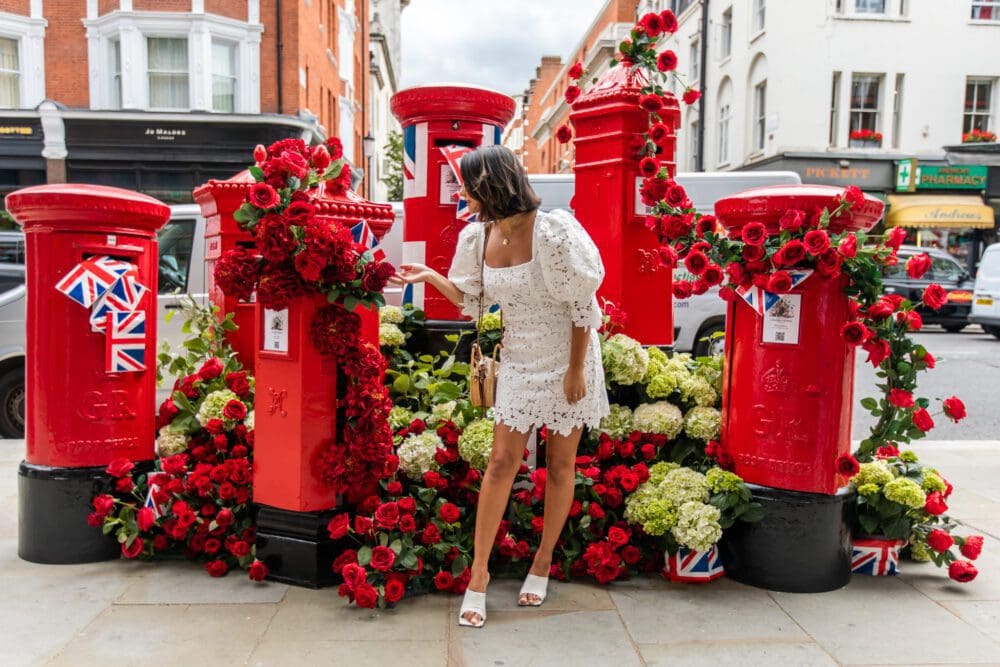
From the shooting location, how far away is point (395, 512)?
3318mm

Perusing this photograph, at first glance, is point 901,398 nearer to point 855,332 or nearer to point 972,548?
point 855,332

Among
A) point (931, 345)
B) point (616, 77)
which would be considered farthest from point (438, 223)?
point (931, 345)

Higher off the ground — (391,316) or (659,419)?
(391,316)

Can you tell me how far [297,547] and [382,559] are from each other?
49 cm

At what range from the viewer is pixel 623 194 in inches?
172

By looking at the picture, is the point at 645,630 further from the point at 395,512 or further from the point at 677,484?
the point at 395,512

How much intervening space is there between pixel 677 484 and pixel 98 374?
9.10 ft

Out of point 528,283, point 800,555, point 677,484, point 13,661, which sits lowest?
point 13,661

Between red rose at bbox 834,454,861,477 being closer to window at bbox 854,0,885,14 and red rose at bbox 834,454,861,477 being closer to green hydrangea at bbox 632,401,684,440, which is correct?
green hydrangea at bbox 632,401,684,440

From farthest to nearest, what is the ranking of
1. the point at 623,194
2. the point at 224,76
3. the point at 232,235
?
the point at 224,76 < the point at 232,235 < the point at 623,194

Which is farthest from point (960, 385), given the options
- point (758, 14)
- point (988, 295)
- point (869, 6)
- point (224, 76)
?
point (224, 76)

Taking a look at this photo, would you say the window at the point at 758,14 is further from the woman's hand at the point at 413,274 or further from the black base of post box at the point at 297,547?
the black base of post box at the point at 297,547

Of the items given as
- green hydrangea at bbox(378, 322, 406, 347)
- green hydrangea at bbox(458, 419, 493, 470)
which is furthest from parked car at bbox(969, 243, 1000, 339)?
green hydrangea at bbox(458, 419, 493, 470)

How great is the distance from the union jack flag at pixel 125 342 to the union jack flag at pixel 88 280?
12cm
